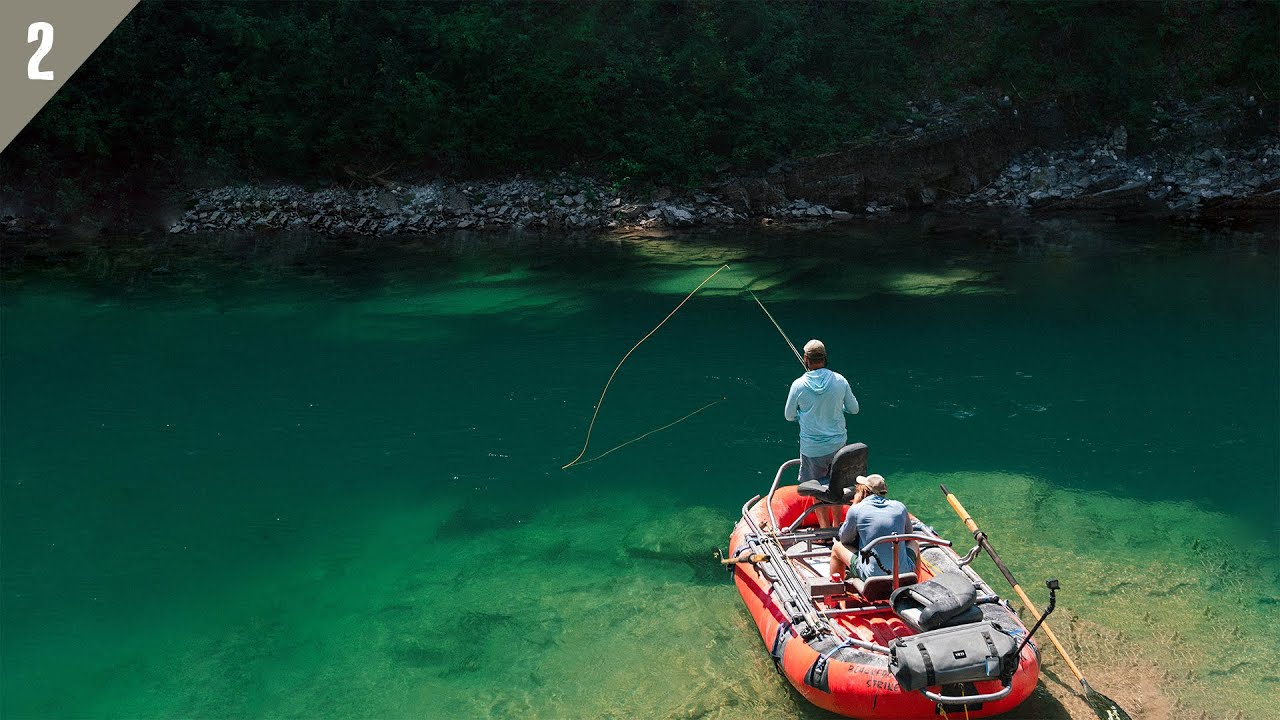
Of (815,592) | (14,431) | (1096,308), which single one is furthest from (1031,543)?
(14,431)

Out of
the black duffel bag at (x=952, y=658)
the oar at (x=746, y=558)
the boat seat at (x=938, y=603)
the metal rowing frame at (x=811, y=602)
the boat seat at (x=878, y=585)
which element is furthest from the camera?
the oar at (x=746, y=558)

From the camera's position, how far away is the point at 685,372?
13305mm

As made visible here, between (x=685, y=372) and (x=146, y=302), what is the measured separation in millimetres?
10169

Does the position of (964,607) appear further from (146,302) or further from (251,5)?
(251,5)

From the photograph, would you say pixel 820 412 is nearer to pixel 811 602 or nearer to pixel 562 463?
pixel 811 602

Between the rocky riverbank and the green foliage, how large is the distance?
692 millimetres

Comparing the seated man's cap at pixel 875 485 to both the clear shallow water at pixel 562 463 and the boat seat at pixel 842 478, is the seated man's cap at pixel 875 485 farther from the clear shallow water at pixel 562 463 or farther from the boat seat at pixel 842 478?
the clear shallow water at pixel 562 463

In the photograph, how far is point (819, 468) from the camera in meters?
7.83

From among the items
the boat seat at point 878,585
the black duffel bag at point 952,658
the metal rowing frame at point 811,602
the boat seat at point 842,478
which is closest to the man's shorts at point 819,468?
the boat seat at point 842,478

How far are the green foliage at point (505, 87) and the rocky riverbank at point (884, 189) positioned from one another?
2.27 feet

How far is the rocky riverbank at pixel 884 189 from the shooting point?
21.6 meters

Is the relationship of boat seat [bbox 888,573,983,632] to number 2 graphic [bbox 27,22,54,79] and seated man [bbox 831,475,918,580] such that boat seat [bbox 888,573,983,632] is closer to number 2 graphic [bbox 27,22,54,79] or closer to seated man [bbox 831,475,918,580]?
seated man [bbox 831,475,918,580]

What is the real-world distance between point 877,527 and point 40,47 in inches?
919

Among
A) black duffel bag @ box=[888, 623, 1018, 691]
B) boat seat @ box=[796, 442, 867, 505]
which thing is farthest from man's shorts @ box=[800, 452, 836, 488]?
black duffel bag @ box=[888, 623, 1018, 691]
